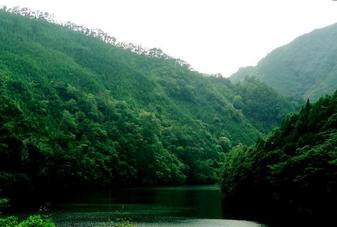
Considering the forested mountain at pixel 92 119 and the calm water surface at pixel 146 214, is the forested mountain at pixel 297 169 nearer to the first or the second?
the calm water surface at pixel 146 214

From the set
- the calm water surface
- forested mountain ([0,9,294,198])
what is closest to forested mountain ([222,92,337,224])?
the calm water surface

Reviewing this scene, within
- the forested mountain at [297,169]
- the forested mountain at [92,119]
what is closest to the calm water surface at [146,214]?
the forested mountain at [297,169]

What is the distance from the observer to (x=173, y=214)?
2023 inches

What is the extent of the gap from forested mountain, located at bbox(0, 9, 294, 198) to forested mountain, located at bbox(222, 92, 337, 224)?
3376cm

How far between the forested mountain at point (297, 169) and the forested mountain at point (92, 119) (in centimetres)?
3376

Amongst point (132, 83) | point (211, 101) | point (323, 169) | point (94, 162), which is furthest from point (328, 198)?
point (211, 101)

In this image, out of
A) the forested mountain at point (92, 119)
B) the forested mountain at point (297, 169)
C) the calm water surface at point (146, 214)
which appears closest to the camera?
the forested mountain at point (297, 169)

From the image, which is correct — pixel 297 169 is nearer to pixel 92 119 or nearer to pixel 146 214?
pixel 146 214

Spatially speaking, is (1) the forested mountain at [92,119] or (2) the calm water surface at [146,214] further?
(1) the forested mountain at [92,119]

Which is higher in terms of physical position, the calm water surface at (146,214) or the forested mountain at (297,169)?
the forested mountain at (297,169)

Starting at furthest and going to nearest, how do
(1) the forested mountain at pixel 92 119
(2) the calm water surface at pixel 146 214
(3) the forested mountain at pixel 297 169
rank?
(1) the forested mountain at pixel 92 119 < (2) the calm water surface at pixel 146 214 < (3) the forested mountain at pixel 297 169

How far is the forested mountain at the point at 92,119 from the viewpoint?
77375 mm

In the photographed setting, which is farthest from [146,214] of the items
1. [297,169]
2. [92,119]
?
[92,119]

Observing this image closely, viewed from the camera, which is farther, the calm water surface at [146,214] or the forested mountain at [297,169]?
the calm water surface at [146,214]
